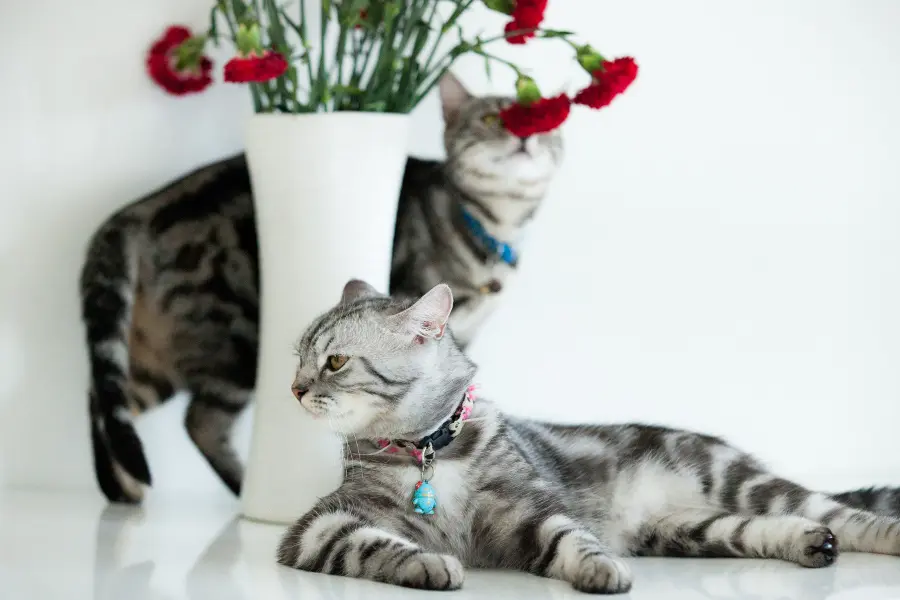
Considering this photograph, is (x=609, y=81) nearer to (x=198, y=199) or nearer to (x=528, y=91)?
(x=528, y=91)

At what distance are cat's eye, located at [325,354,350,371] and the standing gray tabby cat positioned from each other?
56 centimetres

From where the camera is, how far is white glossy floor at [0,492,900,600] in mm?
1244

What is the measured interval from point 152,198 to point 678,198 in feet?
3.66

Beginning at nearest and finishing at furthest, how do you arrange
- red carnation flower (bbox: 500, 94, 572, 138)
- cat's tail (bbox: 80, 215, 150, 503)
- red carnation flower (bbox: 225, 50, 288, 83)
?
red carnation flower (bbox: 225, 50, 288, 83) → red carnation flower (bbox: 500, 94, 572, 138) → cat's tail (bbox: 80, 215, 150, 503)

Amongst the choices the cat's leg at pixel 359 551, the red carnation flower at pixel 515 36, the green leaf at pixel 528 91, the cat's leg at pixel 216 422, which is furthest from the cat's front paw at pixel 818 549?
the cat's leg at pixel 216 422

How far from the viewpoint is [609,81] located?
5.41 feet

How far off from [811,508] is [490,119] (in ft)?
3.01

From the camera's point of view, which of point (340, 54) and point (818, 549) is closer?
point (818, 549)

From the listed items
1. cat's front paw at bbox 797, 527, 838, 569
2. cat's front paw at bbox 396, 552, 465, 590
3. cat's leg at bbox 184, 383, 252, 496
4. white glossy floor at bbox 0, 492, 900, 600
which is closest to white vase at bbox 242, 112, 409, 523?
white glossy floor at bbox 0, 492, 900, 600

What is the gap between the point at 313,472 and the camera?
1773mm

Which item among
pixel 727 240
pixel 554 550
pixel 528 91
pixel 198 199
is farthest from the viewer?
pixel 727 240

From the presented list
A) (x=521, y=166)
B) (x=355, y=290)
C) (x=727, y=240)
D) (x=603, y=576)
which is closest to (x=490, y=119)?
(x=521, y=166)

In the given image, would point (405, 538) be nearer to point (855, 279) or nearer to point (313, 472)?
point (313, 472)

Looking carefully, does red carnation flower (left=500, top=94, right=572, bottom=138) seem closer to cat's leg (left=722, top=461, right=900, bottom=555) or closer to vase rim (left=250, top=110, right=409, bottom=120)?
vase rim (left=250, top=110, right=409, bottom=120)
